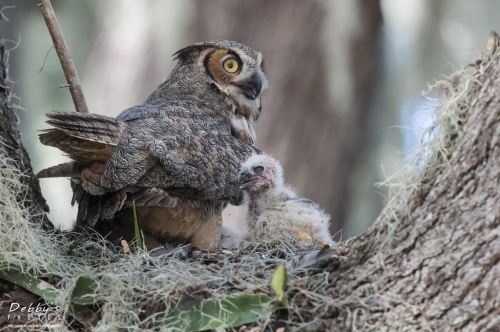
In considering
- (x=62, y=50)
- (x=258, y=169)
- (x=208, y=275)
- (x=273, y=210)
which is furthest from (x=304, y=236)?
(x=62, y=50)

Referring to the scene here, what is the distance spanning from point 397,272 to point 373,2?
360 cm

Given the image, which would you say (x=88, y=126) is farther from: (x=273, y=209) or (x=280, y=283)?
(x=280, y=283)

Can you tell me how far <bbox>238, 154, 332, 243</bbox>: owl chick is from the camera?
2.51 m

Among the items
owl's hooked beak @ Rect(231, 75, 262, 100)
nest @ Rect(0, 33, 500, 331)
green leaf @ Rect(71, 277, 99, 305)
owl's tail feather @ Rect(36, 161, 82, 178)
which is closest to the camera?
nest @ Rect(0, 33, 500, 331)

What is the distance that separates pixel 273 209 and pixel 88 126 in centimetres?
90

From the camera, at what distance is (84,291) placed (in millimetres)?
1754

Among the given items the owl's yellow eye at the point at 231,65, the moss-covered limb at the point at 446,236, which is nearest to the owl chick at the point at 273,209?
the owl's yellow eye at the point at 231,65

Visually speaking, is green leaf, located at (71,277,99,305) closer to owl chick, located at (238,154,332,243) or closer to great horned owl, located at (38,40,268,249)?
great horned owl, located at (38,40,268,249)

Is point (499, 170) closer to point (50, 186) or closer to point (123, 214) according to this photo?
point (123, 214)

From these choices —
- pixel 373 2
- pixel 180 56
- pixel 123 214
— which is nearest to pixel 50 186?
pixel 180 56

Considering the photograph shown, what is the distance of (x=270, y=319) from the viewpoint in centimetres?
148

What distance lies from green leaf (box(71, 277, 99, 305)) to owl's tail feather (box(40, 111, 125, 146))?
563mm

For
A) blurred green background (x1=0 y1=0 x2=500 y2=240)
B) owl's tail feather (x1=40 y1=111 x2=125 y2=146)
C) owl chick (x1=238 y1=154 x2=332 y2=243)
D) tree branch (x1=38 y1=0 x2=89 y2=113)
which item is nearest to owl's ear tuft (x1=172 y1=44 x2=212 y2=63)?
tree branch (x1=38 y1=0 x2=89 y2=113)

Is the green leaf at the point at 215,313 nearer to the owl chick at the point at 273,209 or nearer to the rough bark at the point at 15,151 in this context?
the rough bark at the point at 15,151
